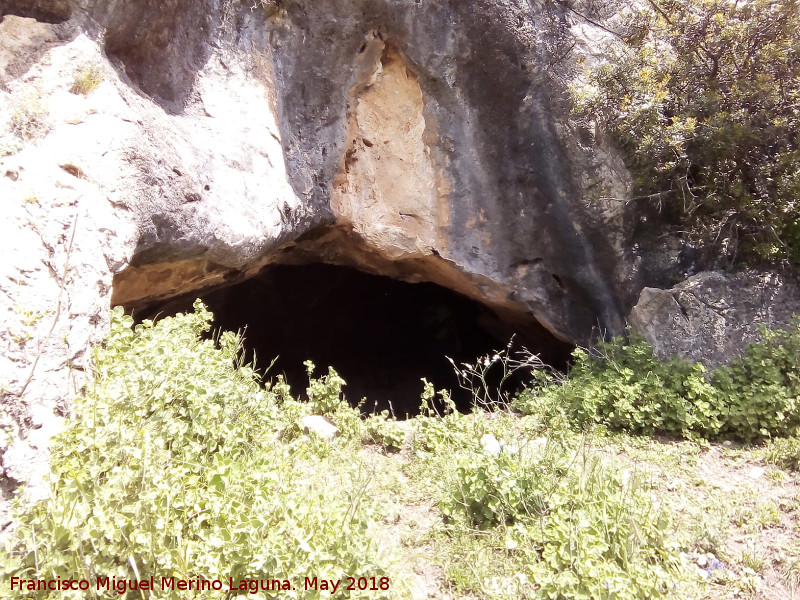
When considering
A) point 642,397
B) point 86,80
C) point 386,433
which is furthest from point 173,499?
point 642,397

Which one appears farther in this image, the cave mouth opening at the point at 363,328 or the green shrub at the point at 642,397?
the cave mouth opening at the point at 363,328

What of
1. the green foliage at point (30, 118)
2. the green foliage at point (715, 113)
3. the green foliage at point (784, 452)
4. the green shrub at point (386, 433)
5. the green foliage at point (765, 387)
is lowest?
the green shrub at point (386, 433)

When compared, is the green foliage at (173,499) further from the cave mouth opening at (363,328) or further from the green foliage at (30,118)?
the cave mouth opening at (363,328)

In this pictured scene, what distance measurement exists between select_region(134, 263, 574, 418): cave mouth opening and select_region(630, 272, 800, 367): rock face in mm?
2168

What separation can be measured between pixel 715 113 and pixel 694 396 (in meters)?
2.07

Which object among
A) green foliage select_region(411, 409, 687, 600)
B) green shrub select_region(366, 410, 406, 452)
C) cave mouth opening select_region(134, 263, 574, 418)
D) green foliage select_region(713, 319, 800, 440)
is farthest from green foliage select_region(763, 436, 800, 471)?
cave mouth opening select_region(134, 263, 574, 418)

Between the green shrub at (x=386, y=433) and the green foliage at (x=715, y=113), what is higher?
the green foliage at (x=715, y=113)

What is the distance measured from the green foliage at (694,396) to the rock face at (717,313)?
0.47 feet

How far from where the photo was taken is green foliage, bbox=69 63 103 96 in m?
2.91

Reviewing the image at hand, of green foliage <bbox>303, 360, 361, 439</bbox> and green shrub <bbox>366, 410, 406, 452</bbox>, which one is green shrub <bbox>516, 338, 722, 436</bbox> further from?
green foliage <bbox>303, 360, 361, 439</bbox>

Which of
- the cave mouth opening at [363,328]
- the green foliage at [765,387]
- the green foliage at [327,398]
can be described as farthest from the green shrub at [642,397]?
the cave mouth opening at [363,328]

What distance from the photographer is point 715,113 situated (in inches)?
156

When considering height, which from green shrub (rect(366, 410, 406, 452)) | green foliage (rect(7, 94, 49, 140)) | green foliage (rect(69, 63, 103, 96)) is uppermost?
green foliage (rect(69, 63, 103, 96))

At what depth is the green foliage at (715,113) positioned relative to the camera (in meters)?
3.88
